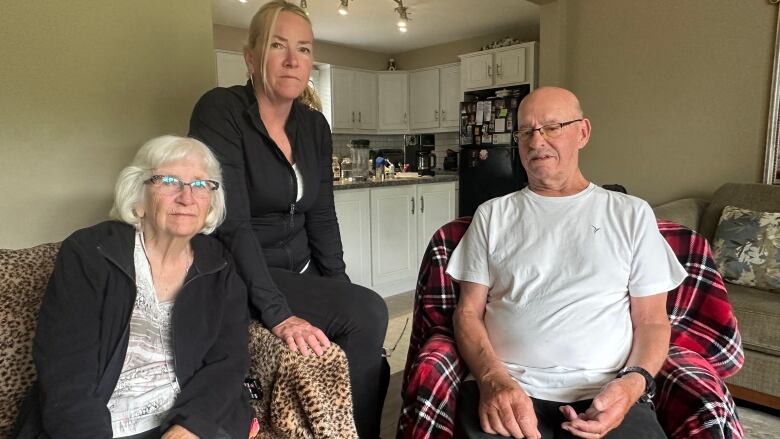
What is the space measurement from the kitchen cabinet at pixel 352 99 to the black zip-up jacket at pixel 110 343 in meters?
5.13

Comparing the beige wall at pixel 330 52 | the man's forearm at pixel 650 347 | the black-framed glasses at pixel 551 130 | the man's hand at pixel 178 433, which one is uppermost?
the beige wall at pixel 330 52

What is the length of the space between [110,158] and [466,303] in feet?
4.42

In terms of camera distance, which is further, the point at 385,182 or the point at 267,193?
the point at 385,182

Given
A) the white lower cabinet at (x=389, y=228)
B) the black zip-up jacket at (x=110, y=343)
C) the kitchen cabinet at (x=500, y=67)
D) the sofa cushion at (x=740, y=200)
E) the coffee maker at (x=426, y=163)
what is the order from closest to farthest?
the black zip-up jacket at (x=110, y=343)
the sofa cushion at (x=740, y=200)
the white lower cabinet at (x=389, y=228)
the kitchen cabinet at (x=500, y=67)
the coffee maker at (x=426, y=163)

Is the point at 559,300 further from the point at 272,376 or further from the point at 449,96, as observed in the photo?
the point at 449,96

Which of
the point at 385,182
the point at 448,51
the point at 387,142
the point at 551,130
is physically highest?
the point at 448,51

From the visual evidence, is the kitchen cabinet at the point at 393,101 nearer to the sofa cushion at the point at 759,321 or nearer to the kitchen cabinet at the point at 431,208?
the kitchen cabinet at the point at 431,208

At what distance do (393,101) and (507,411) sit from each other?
587 centimetres

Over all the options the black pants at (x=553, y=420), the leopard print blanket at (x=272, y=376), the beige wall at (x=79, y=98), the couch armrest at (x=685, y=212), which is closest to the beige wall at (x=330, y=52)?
the beige wall at (x=79, y=98)

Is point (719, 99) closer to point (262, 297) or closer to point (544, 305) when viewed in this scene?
point (544, 305)

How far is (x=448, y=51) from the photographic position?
6297 millimetres

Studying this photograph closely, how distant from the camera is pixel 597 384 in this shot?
1.22 meters

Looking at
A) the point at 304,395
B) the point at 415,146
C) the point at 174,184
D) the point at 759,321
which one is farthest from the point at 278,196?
the point at 415,146

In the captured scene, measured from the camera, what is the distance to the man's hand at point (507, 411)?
1.10m
